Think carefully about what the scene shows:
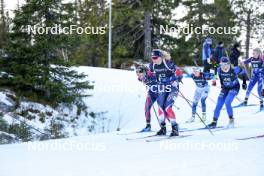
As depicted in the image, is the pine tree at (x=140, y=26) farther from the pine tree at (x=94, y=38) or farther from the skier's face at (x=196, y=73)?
the skier's face at (x=196, y=73)

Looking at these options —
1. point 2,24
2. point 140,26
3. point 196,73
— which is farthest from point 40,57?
point 140,26

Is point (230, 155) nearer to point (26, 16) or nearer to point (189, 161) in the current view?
point (189, 161)

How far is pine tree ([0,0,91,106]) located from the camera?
56.8ft

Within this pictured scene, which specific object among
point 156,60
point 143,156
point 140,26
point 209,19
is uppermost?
point 209,19

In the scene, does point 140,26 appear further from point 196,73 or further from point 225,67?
point 225,67

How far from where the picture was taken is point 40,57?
17781 millimetres

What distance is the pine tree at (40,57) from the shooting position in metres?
17.3

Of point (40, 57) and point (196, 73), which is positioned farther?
point (40, 57)

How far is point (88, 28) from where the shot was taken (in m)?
28.5

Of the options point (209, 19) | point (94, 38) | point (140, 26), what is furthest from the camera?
point (209, 19)

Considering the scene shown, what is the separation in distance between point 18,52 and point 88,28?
11606mm

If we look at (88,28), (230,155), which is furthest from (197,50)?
(230,155)

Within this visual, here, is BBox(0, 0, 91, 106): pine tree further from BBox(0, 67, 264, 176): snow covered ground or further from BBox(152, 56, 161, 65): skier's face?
BBox(152, 56, 161, 65): skier's face

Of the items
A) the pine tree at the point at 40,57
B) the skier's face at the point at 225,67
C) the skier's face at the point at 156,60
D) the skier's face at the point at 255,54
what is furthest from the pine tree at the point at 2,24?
the skier's face at the point at 225,67
